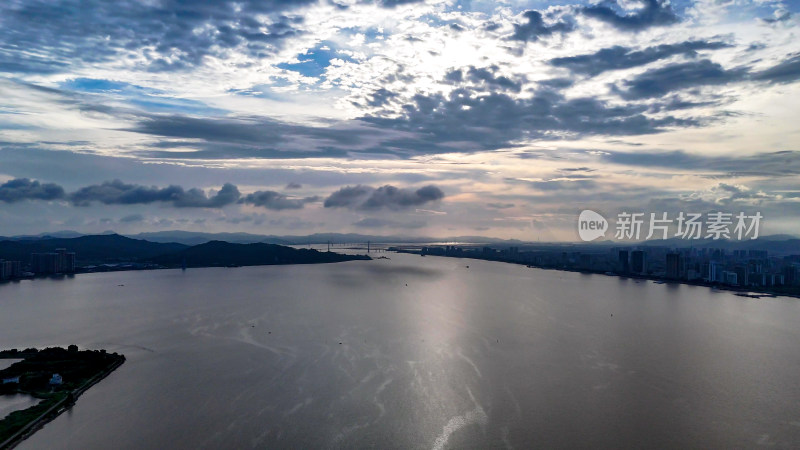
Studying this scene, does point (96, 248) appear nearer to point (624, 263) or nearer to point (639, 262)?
point (624, 263)

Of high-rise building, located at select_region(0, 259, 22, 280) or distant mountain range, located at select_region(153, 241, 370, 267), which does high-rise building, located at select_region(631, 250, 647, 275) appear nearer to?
distant mountain range, located at select_region(153, 241, 370, 267)

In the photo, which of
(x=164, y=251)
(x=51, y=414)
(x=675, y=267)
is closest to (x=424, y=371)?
(x=51, y=414)

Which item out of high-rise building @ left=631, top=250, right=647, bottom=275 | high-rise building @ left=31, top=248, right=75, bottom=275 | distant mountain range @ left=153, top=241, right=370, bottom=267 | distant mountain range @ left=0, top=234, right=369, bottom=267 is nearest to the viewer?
high-rise building @ left=31, top=248, right=75, bottom=275

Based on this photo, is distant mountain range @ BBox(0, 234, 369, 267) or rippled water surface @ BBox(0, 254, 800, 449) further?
distant mountain range @ BBox(0, 234, 369, 267)

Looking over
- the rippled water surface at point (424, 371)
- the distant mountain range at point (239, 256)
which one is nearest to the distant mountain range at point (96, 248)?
the distant mountain range at point (239, 256)

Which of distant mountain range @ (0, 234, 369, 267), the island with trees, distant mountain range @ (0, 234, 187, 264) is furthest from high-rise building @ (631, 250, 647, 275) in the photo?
distant mountain range @ (0, 234, 187, 264)

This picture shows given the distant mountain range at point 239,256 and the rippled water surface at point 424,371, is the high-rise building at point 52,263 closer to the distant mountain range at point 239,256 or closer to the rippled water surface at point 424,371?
the distant mountain range at point 239,256

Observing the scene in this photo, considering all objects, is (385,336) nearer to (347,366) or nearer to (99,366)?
(347,366)

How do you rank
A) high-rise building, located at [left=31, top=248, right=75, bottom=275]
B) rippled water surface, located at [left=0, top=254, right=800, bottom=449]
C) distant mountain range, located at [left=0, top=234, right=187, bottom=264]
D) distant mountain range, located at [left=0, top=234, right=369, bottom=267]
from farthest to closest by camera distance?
distant mountain range, located at [left=0, top=234, right=369, bottom=267], distant mountain range, located at [left=0, top=234, right=187, bottom=264], high-rise building, located at [left=31, top=248, right=75, bottom=275], rippled water surface, located at [left=0, top=254, right=800, bottom=449]

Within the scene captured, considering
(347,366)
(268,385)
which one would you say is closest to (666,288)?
(347,366)
